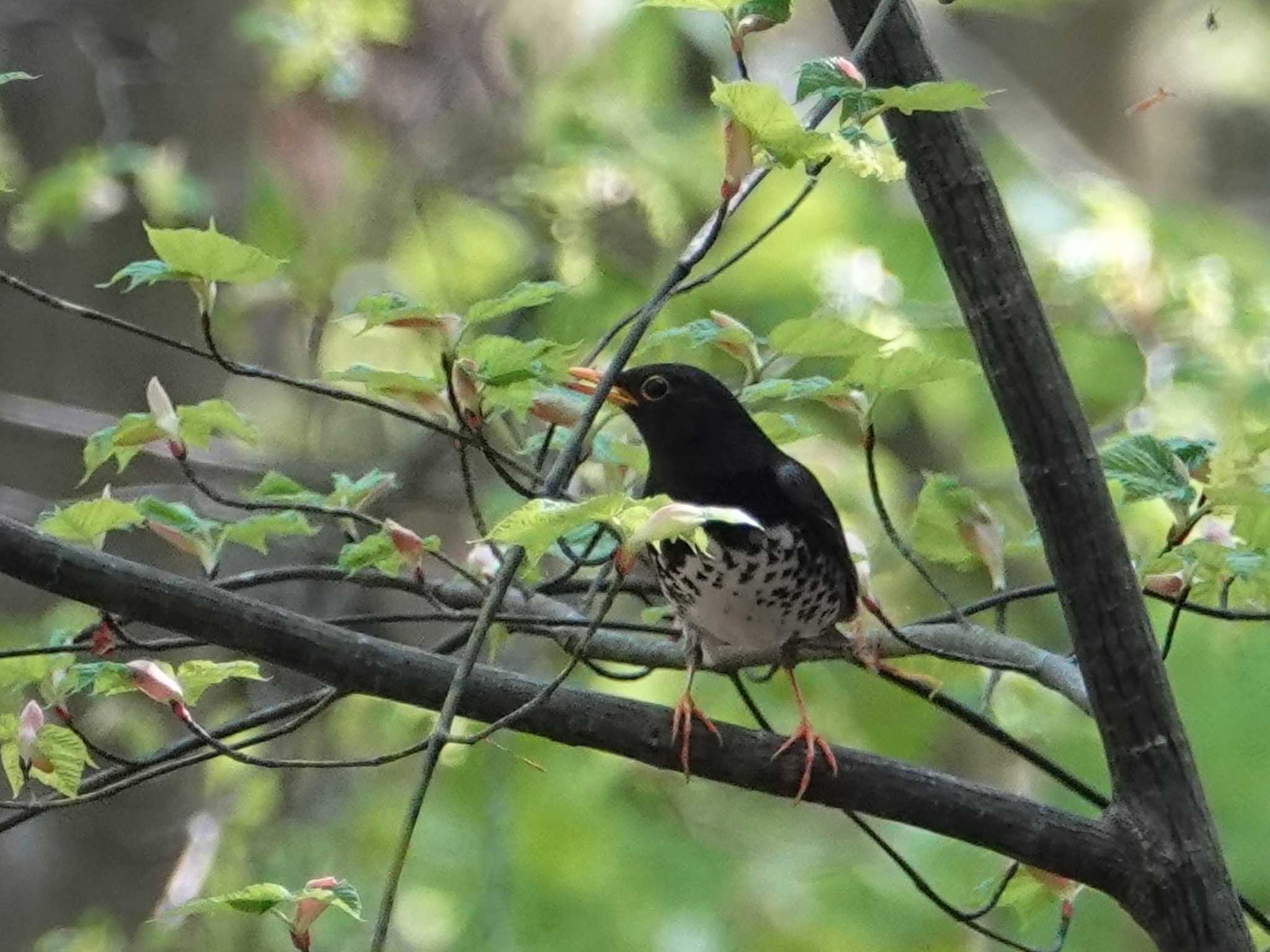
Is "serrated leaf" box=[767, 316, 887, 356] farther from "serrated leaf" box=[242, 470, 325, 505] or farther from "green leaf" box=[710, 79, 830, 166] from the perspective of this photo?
"serrated leaf" box=[242, 470, 325, 505]

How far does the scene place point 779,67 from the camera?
3.69 meters

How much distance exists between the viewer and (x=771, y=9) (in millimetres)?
1226

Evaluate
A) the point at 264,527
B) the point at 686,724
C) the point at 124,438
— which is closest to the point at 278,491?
the point at 264,527

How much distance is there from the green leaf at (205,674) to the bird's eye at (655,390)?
656mm

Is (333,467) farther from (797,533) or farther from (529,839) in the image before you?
(797,533)

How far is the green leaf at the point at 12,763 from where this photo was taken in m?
1.33

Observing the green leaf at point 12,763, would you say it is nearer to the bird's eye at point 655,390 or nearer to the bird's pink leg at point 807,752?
the bird's pink leg at point 807,752

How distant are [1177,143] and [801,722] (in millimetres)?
3646

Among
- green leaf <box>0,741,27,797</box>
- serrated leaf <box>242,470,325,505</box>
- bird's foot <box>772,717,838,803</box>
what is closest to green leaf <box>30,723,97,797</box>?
green leaf <box>0,741,27,797</box>

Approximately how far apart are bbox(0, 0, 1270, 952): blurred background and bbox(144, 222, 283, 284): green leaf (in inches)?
41.6

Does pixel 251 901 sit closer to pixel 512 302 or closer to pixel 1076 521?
pixel 512 302

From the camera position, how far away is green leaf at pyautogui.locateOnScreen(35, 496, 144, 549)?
131 cm

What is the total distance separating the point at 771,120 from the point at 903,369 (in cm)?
30

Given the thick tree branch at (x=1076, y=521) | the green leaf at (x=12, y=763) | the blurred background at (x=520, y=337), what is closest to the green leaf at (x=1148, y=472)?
the thick tree branch at (x=1076, y=521)
